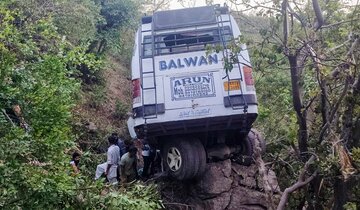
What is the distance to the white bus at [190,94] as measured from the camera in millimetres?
7012

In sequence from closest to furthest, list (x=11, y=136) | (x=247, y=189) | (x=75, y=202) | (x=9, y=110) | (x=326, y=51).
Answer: (x=11, y=136) < (x=75, y=202) < (x=9, y=110) < (x=326, y=51) < (x=247, y=189)

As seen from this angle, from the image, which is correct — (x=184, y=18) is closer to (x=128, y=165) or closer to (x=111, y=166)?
(x=128, y=165)

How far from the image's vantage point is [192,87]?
7.12m

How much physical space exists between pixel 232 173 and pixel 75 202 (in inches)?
131

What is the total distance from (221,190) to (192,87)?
1.68m

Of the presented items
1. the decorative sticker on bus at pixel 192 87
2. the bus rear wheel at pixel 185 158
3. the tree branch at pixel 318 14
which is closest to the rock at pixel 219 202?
the bus rear wheel at pixel 185 158

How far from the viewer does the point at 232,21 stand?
7785 millimetres

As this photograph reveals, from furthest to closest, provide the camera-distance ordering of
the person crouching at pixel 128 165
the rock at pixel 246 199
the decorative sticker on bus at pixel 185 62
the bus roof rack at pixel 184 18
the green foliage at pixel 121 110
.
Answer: the green foliage at pixel 121 110 → the person crouching at pixel 128 165 → the bus roof rack at pixel 184 18 → the rock at pixel 246 199 → the decorative sticker on bus at pixel 185 62

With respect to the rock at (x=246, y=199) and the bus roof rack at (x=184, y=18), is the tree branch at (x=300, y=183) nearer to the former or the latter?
the rock at (x=246, y=199)

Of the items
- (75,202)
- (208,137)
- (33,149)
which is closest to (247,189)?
(208,137)

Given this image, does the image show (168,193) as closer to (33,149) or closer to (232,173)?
(232,173)

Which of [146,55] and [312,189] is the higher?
[146,55]

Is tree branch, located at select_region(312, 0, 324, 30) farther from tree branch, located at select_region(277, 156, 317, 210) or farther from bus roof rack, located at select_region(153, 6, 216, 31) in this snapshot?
bus roof rack, located at select_region(153, 6, 216, 31)

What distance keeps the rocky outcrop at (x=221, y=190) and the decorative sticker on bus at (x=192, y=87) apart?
1.28 meters
